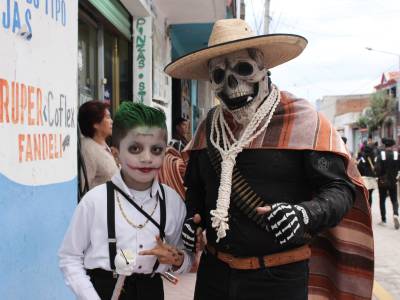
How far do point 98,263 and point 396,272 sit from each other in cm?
498

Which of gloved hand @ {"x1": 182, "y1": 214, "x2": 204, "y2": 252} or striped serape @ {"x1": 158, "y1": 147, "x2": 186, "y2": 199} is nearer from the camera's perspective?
gloved hand @ {"x1": 182, "y1": 214, "x2": 204, "y2": 252}

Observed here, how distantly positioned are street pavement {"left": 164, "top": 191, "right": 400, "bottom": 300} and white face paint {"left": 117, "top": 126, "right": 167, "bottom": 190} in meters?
3.06

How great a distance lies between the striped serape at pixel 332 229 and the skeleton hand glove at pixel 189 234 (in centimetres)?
40

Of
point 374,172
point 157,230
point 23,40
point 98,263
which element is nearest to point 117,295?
point 98,263

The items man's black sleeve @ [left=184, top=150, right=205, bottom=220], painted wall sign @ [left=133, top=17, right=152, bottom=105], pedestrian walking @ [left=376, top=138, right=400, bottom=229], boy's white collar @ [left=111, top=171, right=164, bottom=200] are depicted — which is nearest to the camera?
boy's white collar @ [left=111, top=171, right=164, bottom=200]

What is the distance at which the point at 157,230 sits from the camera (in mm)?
2109

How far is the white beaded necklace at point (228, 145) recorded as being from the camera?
2.12 metres

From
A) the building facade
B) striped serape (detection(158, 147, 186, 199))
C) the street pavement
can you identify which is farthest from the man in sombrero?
the building facade

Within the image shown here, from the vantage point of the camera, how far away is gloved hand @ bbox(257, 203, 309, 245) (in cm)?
190

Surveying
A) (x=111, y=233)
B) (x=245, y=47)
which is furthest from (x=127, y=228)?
(x=245, y=47)

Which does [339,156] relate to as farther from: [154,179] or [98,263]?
[98,263]

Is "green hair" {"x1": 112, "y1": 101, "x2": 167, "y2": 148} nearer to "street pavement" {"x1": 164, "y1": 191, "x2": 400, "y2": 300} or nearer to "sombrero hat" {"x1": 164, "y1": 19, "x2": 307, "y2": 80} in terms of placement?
"sombrero hat" {"x1": 164, "y1": 19, "x2": 307, "y2": 80}

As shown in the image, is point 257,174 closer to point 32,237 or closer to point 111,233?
point 111,233

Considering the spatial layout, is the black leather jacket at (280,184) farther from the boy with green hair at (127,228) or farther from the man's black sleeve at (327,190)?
the boy with green hair at (127,228)
